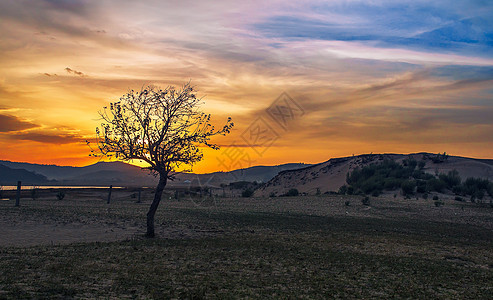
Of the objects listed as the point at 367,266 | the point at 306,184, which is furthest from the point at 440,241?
the point at 306,184

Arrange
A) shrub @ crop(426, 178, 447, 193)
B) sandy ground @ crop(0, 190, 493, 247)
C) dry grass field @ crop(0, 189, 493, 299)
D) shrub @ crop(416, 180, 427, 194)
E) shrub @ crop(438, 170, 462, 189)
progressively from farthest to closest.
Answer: shrub @ crop(438, 170, 462, 189) < shrub @ crop(426, 178, 447, 193) < shrub @ crop(416, 180, 427, 194) < sandy ground @ crop(0, 190, 493, 247) < dry grass field @ crop(0, 189, 493, 299)

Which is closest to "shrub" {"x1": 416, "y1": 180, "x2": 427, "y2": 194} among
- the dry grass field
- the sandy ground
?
the sandy ground

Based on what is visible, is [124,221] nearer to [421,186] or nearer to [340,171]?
[421,186]

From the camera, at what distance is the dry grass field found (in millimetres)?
9977

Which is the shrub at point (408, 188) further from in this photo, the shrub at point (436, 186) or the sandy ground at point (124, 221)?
the sandy ground at point (124, 221)

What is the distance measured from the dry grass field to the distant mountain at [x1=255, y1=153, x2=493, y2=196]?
4892cm

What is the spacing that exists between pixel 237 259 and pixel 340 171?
259ft

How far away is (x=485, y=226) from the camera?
28.0 metres

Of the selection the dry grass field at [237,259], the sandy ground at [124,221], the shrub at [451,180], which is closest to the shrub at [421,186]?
the shrub at [451,180]

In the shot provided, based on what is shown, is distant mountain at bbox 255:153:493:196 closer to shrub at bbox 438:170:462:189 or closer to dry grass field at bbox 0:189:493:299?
shrub at bbox 438:170:462:189

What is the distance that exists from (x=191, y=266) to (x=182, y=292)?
2.96 meters

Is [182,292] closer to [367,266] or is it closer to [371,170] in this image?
[367,266]

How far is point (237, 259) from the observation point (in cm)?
1369

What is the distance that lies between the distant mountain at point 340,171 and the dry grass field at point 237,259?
48917mm
